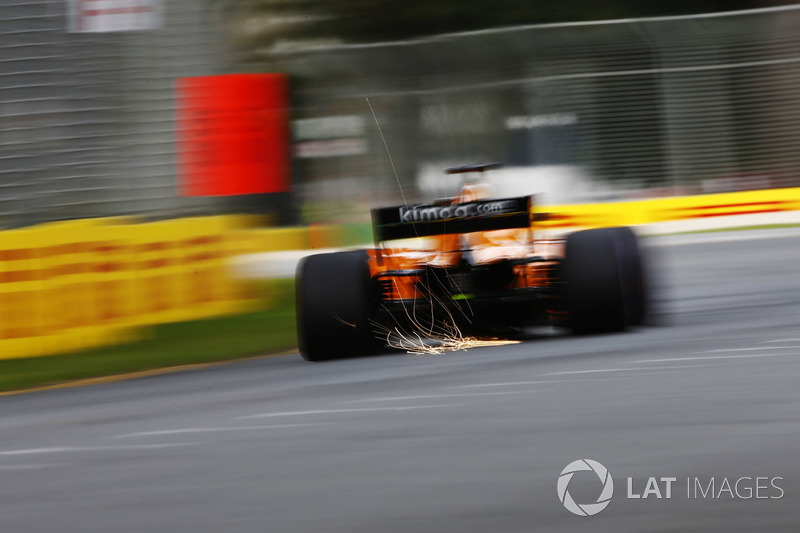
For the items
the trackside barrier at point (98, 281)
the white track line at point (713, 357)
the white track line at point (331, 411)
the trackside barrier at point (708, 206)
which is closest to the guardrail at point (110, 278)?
the trackside barrier at point (98, 281)

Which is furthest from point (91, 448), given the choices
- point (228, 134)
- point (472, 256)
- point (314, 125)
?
point (314, 125)


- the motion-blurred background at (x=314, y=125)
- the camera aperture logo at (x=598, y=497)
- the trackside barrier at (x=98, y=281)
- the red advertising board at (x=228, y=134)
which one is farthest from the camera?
the red advertising board at (x=228, y=134)

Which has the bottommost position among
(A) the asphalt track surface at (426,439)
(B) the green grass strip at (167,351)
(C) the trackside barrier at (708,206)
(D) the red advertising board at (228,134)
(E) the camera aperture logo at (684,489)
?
(E) the camera aperture logo at (684,489)

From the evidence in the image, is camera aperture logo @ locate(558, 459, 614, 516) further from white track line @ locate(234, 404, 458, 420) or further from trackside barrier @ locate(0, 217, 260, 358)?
trackside barrier @ locate(0, 217, 260, 358)

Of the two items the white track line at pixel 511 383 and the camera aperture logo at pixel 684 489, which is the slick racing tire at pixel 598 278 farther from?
the camera aperture logo at pixel 684 489

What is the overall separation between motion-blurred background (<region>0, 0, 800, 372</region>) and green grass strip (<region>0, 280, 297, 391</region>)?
215 mm

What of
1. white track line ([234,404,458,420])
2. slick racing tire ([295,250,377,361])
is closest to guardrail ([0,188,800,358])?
slick racing tire ([295,250,377,361])

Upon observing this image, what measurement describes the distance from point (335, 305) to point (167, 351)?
2.10 meters

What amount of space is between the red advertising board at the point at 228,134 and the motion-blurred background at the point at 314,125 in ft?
0.14

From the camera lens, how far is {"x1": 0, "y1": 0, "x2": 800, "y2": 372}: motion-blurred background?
10.5 metres

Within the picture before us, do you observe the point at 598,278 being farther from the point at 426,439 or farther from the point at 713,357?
the point at 426,439

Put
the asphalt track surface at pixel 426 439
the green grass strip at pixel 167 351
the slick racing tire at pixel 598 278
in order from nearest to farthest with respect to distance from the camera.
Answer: the asphalt track surface at pixel 426 439, the slick racing tire at pixel 598 278, the green grass strip at pixel 167 351

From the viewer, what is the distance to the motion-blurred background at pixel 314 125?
1050 centimetres

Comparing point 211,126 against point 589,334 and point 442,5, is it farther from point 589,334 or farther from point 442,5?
point 442,5
